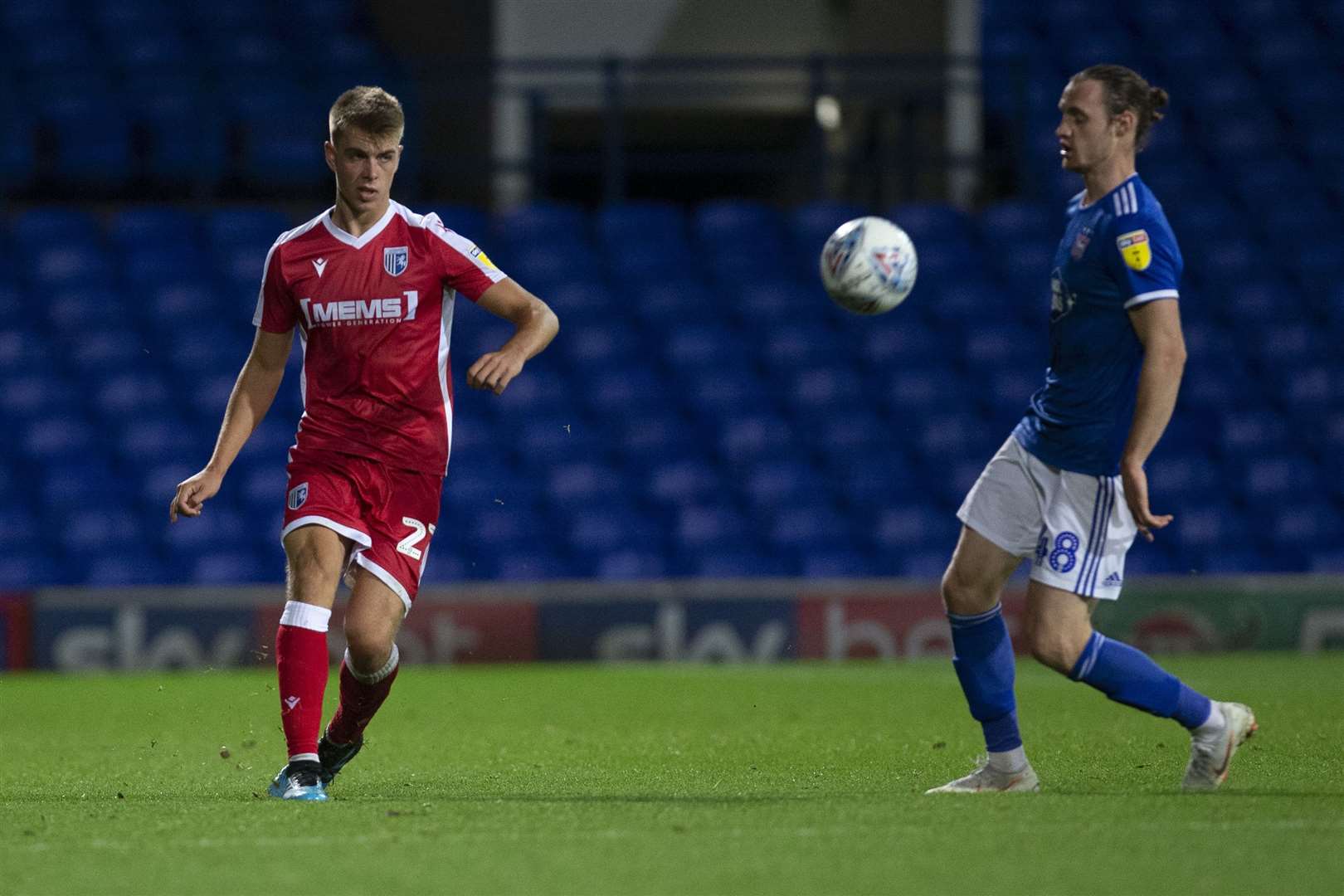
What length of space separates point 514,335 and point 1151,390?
180 centimetres

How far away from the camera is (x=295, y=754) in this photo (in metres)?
5.62

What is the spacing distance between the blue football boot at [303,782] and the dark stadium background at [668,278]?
23.7 ft

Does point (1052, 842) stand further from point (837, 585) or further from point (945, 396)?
point (945, 396)

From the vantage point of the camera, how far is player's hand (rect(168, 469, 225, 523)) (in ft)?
18.9

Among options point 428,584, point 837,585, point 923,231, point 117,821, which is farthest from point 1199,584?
point 117,821

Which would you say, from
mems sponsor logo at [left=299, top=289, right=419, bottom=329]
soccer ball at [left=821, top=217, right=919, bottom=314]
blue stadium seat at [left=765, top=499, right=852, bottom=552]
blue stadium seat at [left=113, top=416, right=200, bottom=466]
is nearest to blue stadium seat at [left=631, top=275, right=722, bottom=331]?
blue stadium seat at [left=765, top=499, right=852, bottom=552]

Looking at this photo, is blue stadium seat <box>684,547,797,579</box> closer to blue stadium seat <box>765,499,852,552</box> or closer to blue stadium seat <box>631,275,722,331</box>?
blue stadium seat <box>765,499,852,552</box>

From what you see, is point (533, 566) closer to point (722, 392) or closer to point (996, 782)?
point (722, 392)

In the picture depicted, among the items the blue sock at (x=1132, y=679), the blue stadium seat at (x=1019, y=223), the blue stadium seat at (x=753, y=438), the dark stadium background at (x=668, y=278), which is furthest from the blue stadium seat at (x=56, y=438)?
the blue sock at (x=1132, y=679)

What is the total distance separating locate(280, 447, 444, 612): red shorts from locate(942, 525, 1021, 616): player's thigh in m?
1.57

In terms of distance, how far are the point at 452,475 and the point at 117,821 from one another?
29.4ft

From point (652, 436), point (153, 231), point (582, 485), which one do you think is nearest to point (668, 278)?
point (652, 436)

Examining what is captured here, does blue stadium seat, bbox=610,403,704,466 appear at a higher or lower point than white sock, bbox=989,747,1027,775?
lower

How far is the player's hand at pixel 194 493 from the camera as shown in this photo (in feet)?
18.9
